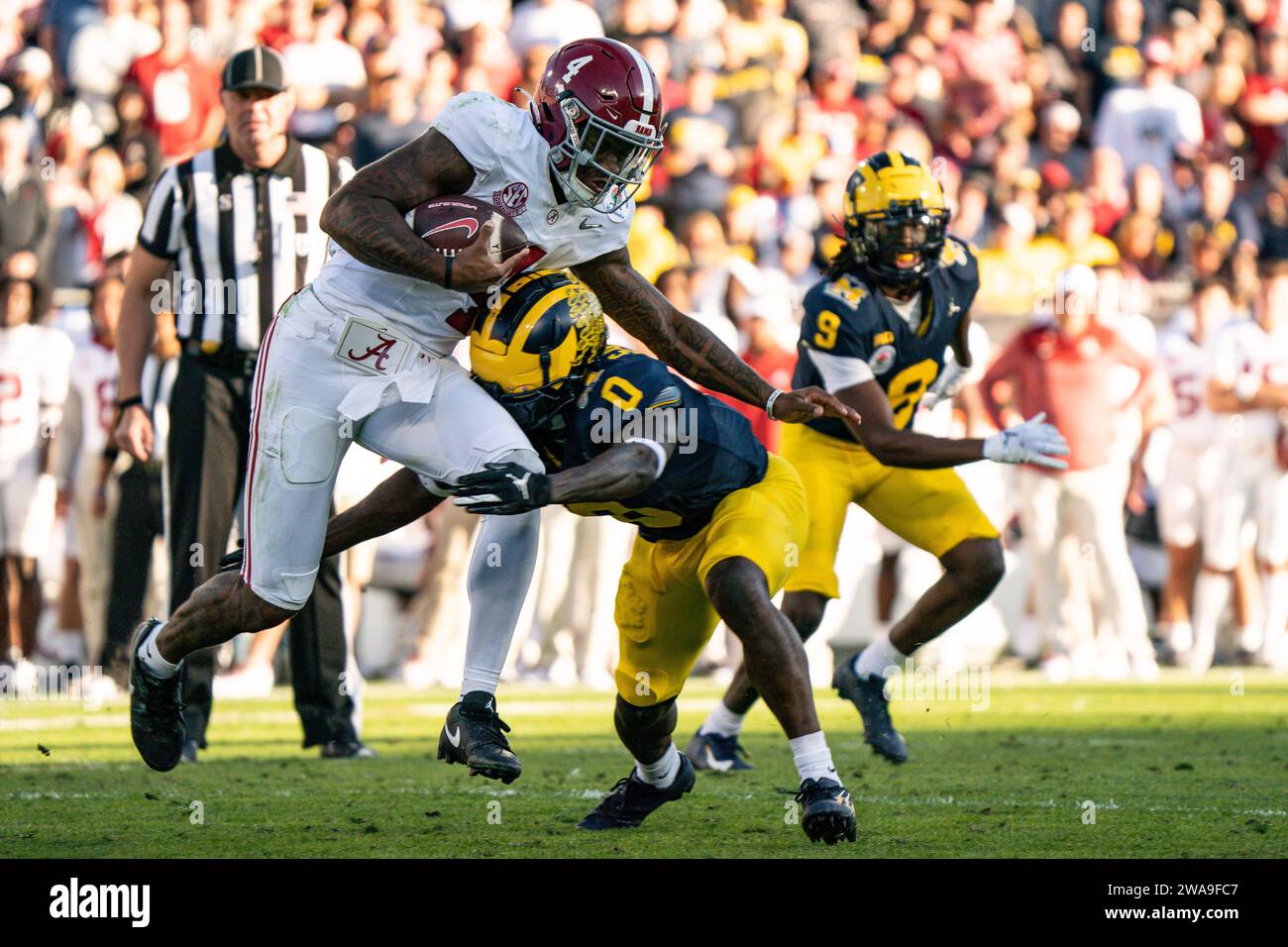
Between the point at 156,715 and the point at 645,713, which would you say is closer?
the point at 645,713

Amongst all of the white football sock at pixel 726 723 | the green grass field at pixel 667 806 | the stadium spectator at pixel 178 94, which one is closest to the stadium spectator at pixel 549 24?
the stadium spectator at pixel 178 94

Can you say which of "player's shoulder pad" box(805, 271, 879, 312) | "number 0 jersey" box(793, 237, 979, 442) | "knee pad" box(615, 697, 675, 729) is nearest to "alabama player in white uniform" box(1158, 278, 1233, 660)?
"number 0 jersey" box(793, 237, 979, 442)

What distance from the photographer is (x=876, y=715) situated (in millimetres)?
6809

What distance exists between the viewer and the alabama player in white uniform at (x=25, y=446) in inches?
396

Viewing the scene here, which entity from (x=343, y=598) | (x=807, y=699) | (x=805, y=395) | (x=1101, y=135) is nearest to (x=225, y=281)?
(x=343, y=598)

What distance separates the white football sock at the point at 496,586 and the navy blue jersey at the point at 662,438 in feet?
0.77

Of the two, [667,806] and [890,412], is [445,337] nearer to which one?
[667,806]

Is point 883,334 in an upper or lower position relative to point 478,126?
lower

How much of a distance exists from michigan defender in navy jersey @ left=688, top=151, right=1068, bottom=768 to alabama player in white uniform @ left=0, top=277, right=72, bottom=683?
4709 mm

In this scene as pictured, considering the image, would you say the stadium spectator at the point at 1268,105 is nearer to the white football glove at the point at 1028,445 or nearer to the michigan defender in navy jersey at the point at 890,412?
the michigan defender in navy jersey at the point at 890,412

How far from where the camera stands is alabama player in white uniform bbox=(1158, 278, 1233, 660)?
11008 millimetres

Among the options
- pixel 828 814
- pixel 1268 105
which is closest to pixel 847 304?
pixel 828 814

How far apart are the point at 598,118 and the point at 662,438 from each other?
804mm

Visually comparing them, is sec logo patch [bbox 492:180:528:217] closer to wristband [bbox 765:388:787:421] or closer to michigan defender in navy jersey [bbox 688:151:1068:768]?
wristband [bbox 765:388:787:421]
